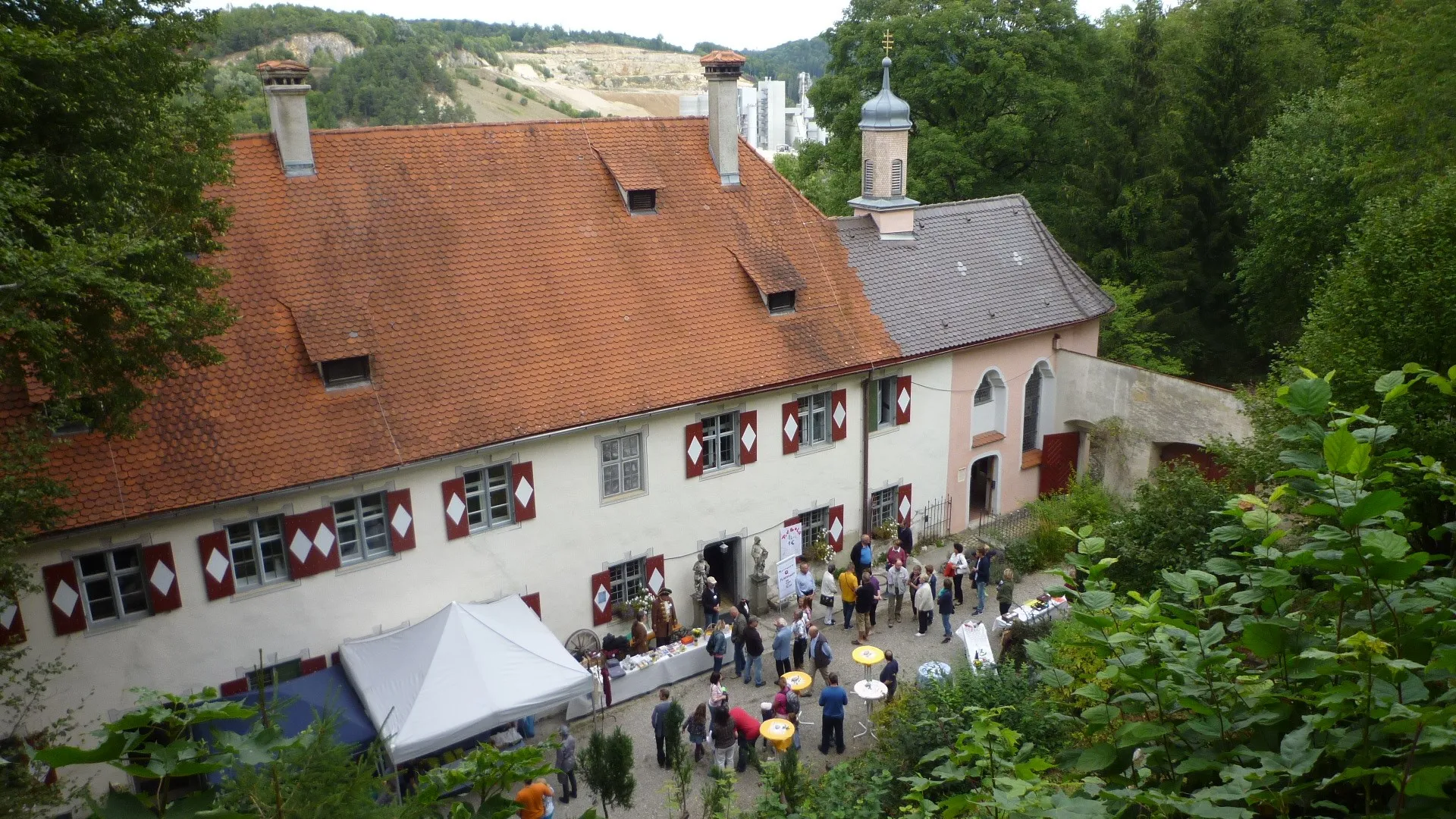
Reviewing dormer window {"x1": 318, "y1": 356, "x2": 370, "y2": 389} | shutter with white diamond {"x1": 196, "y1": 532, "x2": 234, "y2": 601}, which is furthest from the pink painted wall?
shutter with white diamond {"x1": 196, "y1": 532, "x2": 234, "y2": 601}

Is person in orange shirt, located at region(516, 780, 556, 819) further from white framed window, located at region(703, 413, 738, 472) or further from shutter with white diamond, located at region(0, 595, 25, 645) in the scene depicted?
white framed window, located at region(703, 413, 738, 472)

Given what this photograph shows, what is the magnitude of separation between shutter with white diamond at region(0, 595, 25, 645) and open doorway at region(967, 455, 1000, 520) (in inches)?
634

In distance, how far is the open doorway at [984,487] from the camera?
74.1ft

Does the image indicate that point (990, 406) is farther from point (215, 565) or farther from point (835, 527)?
point (215, 565)

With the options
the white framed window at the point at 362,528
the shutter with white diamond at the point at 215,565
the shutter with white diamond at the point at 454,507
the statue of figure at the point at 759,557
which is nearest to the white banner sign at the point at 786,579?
the statue of figure at the point at 759,557

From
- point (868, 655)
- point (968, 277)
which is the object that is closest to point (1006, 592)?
point (868, 655)

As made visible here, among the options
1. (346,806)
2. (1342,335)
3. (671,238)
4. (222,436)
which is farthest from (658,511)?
(346,806)

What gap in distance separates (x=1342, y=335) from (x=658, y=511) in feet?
32.2

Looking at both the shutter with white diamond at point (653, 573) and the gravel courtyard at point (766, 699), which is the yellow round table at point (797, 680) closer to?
the gravel courtyard at point (766, 699)

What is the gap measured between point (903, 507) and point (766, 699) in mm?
6095

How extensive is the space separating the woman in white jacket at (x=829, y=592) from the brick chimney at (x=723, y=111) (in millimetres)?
7382

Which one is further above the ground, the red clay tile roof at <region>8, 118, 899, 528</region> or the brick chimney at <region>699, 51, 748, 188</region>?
the brick chimney at <region>699, 51, 748, 188</region>

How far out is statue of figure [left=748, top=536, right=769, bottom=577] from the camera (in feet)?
60.1

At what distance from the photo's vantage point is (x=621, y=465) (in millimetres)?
16922
